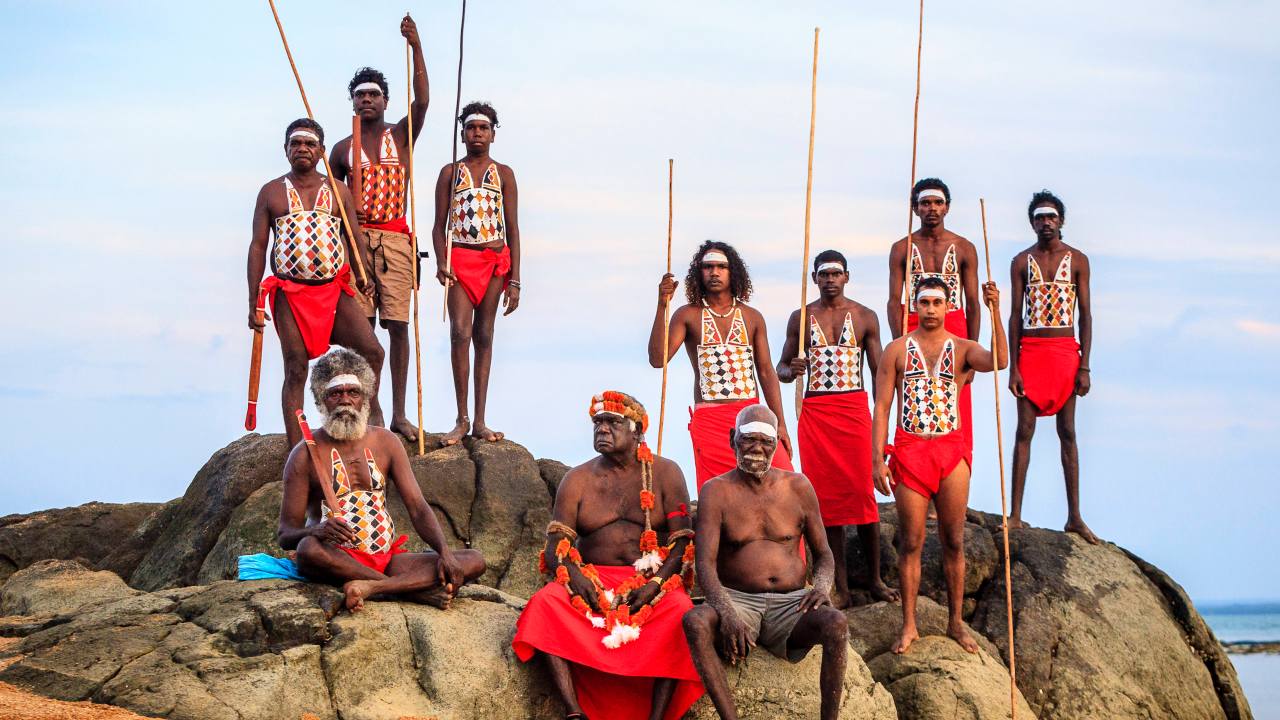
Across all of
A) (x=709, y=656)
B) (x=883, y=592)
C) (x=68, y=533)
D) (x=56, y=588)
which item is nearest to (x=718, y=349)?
(x=883, y=592)

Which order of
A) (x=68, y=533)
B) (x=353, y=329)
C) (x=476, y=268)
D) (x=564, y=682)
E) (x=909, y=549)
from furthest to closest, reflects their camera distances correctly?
(x=68, y=533) < (x=476, y=268) < (x=353, y=329) < (x=909, y=549) < (x=564, y=682)

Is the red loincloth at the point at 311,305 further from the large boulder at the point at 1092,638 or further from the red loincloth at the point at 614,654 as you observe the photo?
the large boulder at the point at 1092,638

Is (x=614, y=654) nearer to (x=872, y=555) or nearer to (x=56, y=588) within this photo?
(x=872, y=555)

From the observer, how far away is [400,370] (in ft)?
39.5

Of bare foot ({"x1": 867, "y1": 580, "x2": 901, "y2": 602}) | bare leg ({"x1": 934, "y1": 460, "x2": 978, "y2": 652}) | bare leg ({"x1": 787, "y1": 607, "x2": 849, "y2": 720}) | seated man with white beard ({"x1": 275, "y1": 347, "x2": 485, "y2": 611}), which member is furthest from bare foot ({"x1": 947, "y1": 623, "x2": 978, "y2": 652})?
seated man with white beard ({"x1": 275, "y1": 347, "x2": 485, "y2": 611})

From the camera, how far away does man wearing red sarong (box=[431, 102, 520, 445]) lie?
11.9 m

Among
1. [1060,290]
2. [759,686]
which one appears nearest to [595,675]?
[759,686]

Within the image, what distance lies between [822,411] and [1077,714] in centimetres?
286

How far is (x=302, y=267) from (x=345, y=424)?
225 centimetres

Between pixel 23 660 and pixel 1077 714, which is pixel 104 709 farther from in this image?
pixel 1077 714

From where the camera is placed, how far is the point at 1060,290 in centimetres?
1267

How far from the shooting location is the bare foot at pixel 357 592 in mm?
8367

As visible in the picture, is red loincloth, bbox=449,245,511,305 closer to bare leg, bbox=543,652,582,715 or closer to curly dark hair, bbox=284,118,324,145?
curly dark hair, bbox=284,118,324,145

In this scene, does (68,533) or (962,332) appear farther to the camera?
(68,533)
